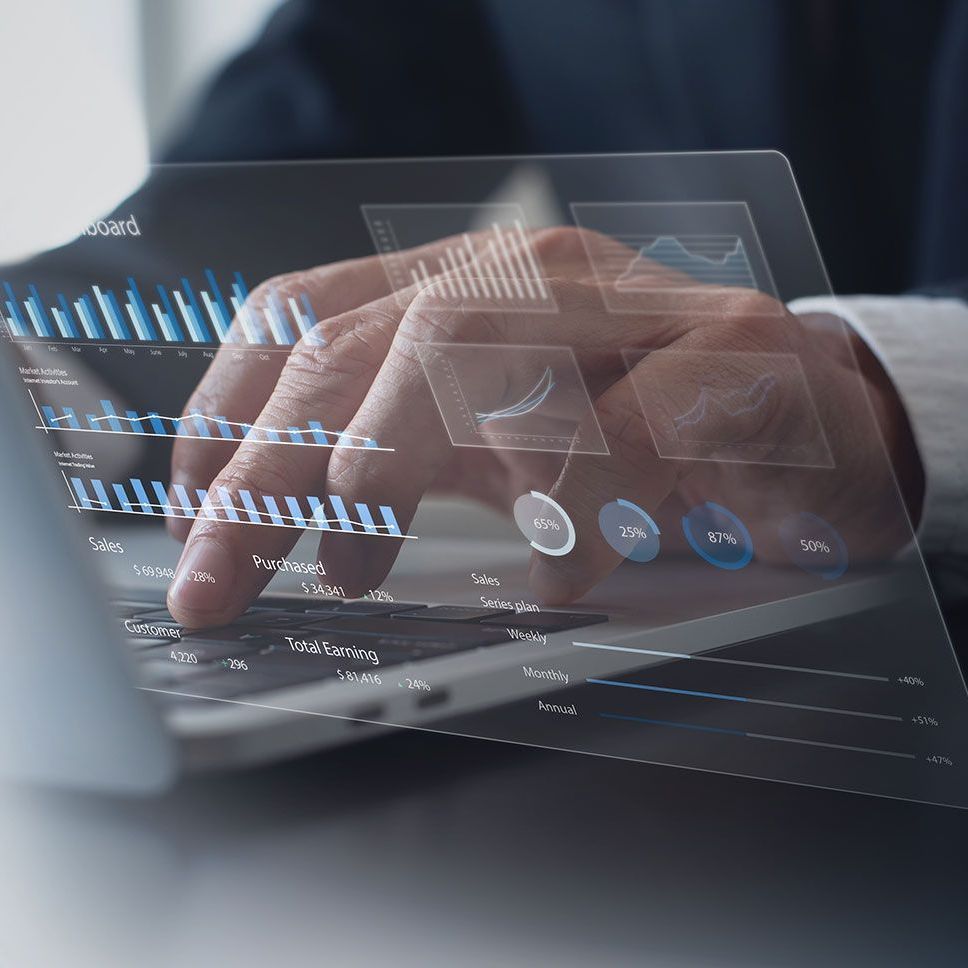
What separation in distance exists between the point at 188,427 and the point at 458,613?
0.11 metres

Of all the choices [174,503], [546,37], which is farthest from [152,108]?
[174,503]

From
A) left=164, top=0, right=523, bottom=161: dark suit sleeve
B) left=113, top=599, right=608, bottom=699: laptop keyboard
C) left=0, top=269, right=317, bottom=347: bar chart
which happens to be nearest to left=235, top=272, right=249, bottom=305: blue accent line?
left=0, top=269, right=317, bottom=347: bar chart

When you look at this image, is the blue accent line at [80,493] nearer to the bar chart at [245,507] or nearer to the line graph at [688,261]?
the bar chart at [245,507]

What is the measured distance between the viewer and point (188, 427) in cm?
34

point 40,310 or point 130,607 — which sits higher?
point 40,310

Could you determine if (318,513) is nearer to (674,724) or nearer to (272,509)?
(272,509)

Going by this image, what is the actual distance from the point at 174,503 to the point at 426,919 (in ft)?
0.51

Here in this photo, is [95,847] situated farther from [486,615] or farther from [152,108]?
[152,108]

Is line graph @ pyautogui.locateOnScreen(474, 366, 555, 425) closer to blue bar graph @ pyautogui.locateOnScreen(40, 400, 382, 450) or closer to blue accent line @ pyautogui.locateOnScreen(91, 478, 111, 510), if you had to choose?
blue bar graph @ pyautogui.locateOnScreen(40, 400, 382, 450)

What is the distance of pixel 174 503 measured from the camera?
35 cm

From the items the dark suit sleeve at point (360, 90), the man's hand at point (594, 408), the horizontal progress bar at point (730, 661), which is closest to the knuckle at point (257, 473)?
the man's hand at point (594, 408)

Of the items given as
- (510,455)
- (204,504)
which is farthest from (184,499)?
(510,455)
